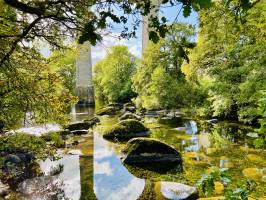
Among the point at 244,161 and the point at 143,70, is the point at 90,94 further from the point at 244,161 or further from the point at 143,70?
the point at 244,161

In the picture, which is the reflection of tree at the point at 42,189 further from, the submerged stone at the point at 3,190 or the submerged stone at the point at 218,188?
the submerged stone at the point at 218,188

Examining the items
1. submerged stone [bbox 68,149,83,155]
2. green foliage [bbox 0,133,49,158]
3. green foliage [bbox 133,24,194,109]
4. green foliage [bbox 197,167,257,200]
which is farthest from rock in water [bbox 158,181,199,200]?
green foliage [bbox 133,24,194,109]

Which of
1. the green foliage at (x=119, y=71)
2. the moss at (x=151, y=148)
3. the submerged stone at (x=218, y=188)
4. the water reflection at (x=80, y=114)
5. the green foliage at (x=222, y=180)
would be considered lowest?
the submerged stone at (x=218, y=188)

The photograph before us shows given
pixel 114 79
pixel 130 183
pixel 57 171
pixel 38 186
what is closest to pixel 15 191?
pixel 38 186

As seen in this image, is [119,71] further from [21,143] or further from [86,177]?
[21,143]

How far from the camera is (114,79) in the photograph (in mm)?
36406

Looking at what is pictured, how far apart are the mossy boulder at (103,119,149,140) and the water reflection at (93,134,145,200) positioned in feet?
8.95

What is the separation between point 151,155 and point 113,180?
1.99 meters

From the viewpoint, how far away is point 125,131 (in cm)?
1455

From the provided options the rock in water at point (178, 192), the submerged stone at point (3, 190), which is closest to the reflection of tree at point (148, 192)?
the rock in water at point (178, 192)

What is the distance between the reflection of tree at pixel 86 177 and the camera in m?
7.82

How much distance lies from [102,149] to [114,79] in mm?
24317

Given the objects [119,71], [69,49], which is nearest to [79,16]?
[69,49]

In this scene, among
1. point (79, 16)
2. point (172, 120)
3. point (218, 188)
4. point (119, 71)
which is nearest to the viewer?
point (79, 16)
